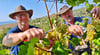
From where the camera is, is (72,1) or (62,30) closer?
(62,30)

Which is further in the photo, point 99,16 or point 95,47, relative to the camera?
point 99,16

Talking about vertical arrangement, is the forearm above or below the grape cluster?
above

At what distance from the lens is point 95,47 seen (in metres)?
0.33

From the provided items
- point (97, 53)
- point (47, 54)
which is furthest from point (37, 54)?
point (97, 53)

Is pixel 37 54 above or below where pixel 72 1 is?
below

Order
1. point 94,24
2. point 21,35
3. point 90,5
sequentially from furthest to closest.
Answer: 1. point 90,5
2. point 94,24
3. point 21,35

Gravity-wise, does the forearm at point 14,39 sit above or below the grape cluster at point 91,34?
above

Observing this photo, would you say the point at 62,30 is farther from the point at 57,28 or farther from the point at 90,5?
the point at 90,5

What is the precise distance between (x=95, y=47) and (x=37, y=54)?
0.16 m

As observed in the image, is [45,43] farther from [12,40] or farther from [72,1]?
[72,1]

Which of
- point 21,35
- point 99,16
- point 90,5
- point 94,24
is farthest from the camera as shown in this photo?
point 90,5

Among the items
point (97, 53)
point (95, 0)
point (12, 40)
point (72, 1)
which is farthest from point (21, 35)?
point (95, 0)

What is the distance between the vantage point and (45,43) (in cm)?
30

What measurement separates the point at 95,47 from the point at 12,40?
22cm
